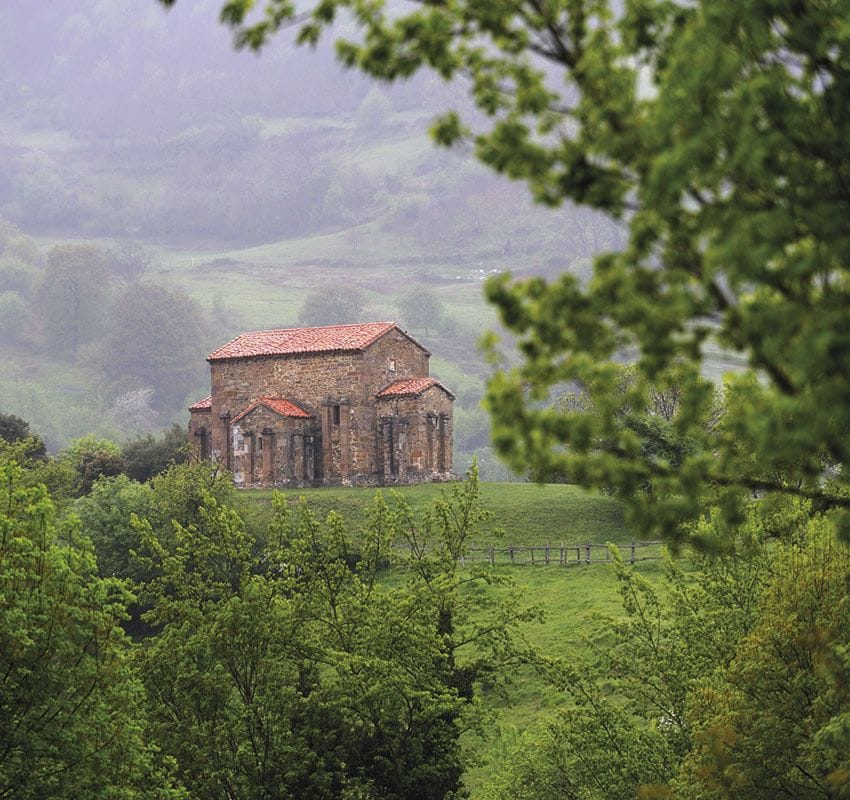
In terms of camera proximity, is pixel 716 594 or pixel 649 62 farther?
pixel 716 594

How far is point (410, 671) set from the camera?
28.4m

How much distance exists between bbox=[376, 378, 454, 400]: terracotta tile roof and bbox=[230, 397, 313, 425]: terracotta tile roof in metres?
4.63

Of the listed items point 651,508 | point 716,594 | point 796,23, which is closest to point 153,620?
point 716,594

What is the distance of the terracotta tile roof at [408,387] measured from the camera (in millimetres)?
82375

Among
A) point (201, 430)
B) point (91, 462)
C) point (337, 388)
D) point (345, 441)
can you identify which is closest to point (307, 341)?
point (337, 388)

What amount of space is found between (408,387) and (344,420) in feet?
13.9

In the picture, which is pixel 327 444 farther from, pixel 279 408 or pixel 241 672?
pixel 241 672

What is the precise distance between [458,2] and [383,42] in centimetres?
65

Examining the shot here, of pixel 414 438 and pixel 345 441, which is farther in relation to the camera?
pixel 345 441

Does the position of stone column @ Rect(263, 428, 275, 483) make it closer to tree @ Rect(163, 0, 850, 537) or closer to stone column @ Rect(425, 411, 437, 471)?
stone column @ Rect(425, 411, 437, 471)

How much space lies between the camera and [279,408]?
3231 inches

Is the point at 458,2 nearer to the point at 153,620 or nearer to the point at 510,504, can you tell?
the point at 153,620

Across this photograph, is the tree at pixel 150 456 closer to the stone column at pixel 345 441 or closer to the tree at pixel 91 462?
the tree at pixel 91 462

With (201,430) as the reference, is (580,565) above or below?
below
